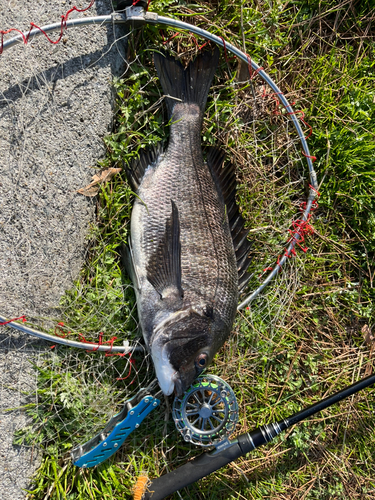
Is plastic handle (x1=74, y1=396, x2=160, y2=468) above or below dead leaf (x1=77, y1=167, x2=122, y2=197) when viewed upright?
below

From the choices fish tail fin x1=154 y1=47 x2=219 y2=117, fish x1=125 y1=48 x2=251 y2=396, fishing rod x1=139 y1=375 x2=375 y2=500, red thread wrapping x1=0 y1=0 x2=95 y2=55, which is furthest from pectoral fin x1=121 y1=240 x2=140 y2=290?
red thread wrapping x1=0 y1=0 x2=95 y2=55

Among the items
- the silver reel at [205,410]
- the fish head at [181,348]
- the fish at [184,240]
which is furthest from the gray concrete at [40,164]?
the silver reel at [205,410]

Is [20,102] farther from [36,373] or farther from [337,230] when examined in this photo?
[337,230]

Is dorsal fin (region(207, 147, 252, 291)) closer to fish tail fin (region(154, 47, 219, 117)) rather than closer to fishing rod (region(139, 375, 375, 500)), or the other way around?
fish tail fin (region(154, 47, 219, 117))

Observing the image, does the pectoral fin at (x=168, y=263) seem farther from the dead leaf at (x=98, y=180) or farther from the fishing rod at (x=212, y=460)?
the fishing rod at (x=212, y=460)

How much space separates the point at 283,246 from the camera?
3.26 meters

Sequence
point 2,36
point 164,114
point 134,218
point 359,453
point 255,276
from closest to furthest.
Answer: point 2,36 → point 134,218 → point 164,114 → point 255,276 → point 359,453

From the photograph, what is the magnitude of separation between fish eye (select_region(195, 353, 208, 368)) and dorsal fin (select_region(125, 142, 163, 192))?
1.22 meters

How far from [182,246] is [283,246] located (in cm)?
105

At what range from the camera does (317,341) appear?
3395 mm

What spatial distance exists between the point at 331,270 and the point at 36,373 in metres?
2.53

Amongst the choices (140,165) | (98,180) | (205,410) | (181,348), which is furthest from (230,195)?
(205,410)

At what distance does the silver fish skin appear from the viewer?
101 inches

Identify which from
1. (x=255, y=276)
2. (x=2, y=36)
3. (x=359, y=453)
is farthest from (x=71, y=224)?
(x=359, y=453)
